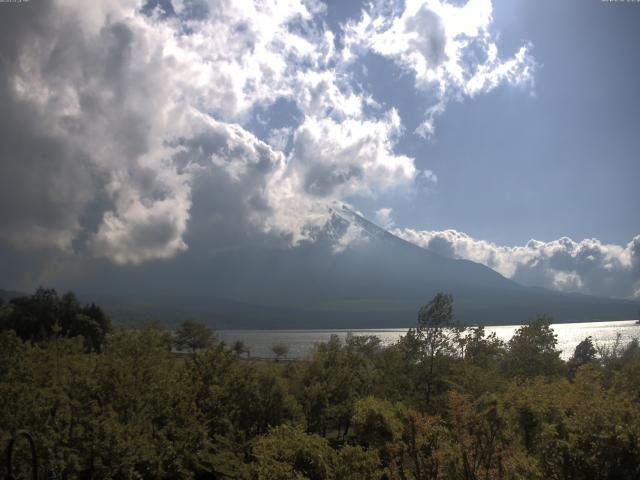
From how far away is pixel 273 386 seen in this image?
38938 mm

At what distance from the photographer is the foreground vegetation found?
65.5 ft

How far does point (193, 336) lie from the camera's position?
119 metres

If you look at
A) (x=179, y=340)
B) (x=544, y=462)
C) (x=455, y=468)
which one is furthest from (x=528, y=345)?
(x=179, y=340)

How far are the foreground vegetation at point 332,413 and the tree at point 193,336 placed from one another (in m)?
70.7

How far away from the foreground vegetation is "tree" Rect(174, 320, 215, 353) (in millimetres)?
70696

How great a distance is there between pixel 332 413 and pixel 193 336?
8285 cm

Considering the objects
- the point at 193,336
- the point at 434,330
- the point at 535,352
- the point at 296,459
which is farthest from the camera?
the point at 193,336

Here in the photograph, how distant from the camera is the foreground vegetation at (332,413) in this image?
20.0m

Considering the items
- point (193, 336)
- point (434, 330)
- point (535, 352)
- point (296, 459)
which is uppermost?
point (434, 330)

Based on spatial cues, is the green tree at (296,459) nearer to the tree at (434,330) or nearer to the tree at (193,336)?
the tree at (434,330)

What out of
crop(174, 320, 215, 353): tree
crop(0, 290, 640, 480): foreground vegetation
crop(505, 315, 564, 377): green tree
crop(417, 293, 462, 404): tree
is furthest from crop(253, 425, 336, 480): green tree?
crop(174, 320, 215, 353): tree

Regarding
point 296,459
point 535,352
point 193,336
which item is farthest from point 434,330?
point 193,336

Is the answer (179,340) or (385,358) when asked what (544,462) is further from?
(179,340)

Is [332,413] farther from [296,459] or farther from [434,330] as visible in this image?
[296,459]
